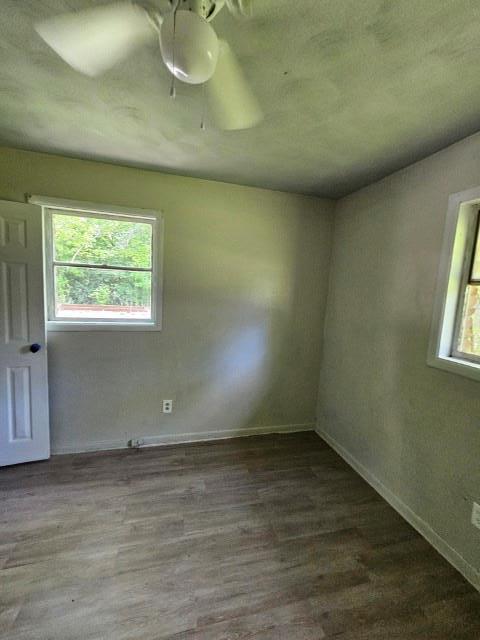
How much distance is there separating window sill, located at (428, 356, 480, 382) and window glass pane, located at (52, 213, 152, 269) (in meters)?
2.23

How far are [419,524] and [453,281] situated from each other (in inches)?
60.8

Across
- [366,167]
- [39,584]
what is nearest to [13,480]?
[39,584]

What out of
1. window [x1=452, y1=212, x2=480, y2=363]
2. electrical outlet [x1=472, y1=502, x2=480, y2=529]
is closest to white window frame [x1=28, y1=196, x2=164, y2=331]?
window [x1=452, y1=212, x2=480, y2=363]

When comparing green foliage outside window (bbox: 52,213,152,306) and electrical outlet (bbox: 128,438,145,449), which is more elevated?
green foliage outside window (bbox: 52,213,152,306)

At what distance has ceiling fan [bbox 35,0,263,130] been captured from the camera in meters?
0.87

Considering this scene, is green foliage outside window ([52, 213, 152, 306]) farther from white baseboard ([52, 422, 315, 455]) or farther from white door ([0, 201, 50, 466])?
white baseboard ([52, 422, 315, 455])

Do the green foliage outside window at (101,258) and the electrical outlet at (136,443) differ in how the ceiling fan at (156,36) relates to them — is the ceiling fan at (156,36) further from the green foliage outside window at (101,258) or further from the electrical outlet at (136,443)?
the electrical outlet at (136,443)

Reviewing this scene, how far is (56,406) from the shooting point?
229 cm

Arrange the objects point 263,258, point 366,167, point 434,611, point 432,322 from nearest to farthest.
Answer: point 434,611, point 432,322, point 366,167, point 263,258

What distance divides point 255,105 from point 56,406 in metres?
2.57

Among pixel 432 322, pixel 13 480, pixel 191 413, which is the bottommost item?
pixel 13 480

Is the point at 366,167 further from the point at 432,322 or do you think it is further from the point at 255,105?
the point at 432,322

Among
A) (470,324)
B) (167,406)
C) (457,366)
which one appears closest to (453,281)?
(470,324)

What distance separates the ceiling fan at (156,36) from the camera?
871mm
